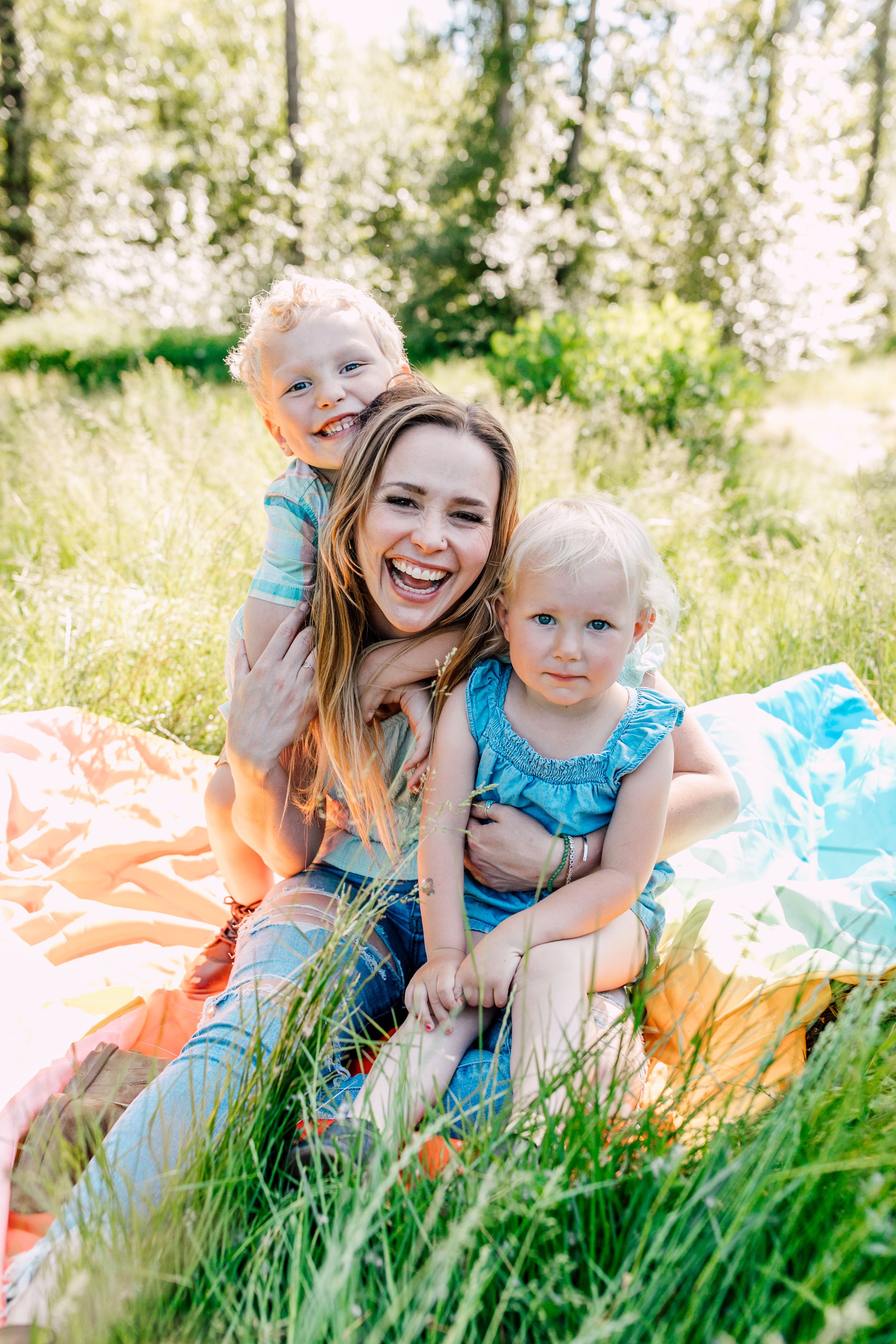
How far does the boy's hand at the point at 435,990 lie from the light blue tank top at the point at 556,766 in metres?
0.18

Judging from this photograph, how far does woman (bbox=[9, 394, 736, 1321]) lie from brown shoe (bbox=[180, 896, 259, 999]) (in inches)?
15.6

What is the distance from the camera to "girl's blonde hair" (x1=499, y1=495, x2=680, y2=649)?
5.83 ft

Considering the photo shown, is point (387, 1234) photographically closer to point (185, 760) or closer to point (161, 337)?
point (185, 760)

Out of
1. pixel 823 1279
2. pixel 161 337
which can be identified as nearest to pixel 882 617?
pixel 823 1279

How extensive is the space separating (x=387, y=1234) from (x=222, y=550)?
11.1 feet

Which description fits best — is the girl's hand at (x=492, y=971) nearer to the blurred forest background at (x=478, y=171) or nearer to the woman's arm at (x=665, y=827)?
the woman's arm at (x=665, y=827)

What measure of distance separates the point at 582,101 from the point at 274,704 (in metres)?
14.4

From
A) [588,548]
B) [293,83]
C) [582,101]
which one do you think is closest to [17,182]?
[293,83]

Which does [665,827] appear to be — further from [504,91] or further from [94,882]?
[504,91]

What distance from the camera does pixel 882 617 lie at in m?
3.35

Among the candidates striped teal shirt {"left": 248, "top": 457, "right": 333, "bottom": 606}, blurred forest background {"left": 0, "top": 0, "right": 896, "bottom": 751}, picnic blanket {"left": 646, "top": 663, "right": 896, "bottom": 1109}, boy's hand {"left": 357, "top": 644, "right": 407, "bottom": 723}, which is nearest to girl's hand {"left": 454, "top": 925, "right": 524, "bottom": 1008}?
picnic blanket {"left": 646, "top": 663, "right": 896, "bottom": 1109}

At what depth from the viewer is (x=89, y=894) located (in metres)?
2.81

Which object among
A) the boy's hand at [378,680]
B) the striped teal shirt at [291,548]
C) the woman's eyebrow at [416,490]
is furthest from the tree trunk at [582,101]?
the boy's hand at [378,680]

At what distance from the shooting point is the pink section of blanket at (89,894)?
2.13 m
